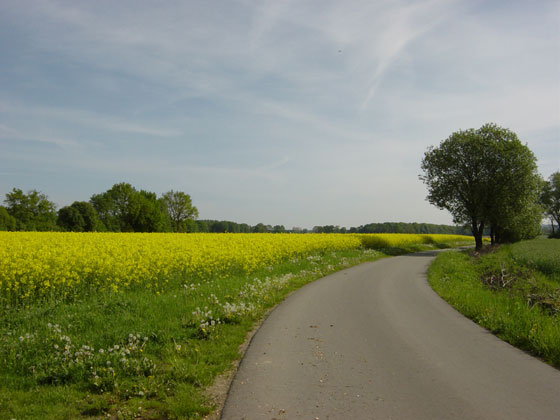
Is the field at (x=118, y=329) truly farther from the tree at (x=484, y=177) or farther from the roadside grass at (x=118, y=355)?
the tree at (x=484, y=177)

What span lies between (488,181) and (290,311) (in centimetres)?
3538

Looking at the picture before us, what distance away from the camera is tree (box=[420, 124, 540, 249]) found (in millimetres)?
35562

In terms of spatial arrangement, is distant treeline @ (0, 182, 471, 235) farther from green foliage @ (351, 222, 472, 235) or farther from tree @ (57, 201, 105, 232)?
green foliage @ (351, 222, 472, 235)

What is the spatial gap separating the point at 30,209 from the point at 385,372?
78626 mm

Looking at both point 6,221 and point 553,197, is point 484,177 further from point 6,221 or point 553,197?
point 6,221

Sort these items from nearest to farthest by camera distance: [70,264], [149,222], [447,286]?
[70,264] < [447,286] < [149,222]

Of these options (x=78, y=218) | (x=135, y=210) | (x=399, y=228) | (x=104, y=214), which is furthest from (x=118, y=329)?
(x=399, y=228)

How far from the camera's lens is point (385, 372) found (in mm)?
5395

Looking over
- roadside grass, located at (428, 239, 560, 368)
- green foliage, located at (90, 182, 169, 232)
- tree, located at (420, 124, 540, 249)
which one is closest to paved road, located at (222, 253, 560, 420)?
roadside grass, located at (428, 239, 560, 368)

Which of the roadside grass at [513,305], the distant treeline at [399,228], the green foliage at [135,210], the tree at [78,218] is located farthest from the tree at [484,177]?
the distant treeline at [399,228]

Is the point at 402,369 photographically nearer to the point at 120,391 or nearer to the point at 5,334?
the point at 120,391

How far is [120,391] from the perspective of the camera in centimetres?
467

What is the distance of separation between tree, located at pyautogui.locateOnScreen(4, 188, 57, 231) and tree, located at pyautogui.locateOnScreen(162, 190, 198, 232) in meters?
25.5

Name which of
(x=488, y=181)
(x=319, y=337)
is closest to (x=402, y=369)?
(x=319, y=337)
